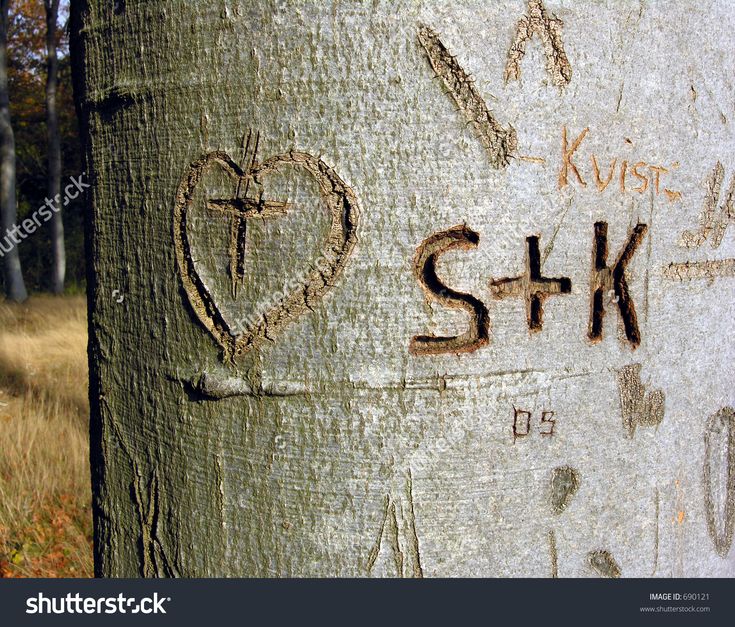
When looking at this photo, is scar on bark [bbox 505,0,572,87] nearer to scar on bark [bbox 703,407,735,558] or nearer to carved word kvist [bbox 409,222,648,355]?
carved word kvist [bbox 409,222,648,355]

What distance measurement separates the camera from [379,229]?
0.88m

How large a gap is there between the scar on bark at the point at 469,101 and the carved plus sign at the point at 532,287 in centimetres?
12

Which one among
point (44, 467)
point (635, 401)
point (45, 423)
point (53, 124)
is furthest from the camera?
point (53, 124)

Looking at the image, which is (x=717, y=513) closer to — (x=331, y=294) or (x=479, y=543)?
(x=479, y=543)

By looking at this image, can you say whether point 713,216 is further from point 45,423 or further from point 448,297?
point 45,423

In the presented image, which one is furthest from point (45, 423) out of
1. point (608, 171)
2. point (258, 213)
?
point (608, 171)

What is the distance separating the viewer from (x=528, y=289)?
920 millimetres

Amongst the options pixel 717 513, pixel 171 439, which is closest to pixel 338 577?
pixel 171 439

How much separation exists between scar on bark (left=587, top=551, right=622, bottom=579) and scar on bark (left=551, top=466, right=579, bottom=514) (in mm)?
90

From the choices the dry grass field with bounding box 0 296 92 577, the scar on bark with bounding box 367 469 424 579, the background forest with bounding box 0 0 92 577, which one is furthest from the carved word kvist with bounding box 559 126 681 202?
the dry grass field with bounding box 0 296 92 577

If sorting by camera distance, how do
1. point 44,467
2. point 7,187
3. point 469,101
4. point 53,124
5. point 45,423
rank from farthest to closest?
1. point 53,124
2. point 7,187
3. point 45,423
4. point 44,467
5. point 469,101

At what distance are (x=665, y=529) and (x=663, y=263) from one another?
38 cm

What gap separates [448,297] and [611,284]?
0.24 meters
